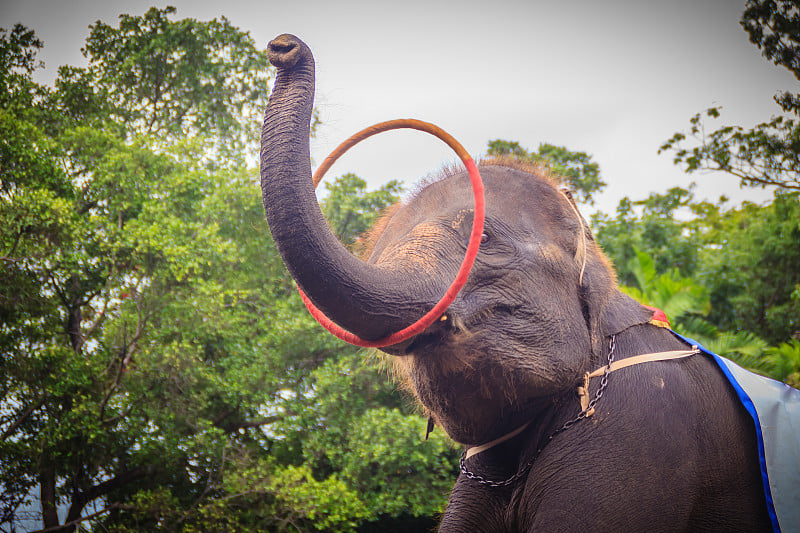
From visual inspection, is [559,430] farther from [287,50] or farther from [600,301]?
[287,50]

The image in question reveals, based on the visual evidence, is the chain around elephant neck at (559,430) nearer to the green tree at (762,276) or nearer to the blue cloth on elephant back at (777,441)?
the blue cloth on elephant back at (777,441)

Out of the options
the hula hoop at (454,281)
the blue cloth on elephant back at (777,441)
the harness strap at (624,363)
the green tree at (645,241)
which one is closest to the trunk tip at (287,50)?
the hula hoop at (454,281)

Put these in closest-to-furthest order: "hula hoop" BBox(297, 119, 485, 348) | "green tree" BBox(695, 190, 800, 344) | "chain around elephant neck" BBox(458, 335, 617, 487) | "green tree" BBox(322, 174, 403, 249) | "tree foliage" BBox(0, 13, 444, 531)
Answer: "hula hoop" BBox(297, 119, 485, 348), "chain around elephant neck" BBox(458, 335, 617, 487), "tree foliage" BBox(0, 13, 444, 531), "green tree" BBox(322, 174, 403, 249), "green tree" BBox(695, 190, 800, 344)

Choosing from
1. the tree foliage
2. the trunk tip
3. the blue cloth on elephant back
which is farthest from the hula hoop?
the tree foliage

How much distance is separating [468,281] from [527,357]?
30 centimetres

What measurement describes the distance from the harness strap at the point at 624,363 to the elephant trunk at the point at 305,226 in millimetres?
736

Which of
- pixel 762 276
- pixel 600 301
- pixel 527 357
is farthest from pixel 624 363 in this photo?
pixel 762 276

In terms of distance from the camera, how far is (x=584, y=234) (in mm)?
2297

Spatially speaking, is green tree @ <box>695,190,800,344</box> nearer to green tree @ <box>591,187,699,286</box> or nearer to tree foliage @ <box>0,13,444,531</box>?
green tree @ <box>591,187,699,286</box>

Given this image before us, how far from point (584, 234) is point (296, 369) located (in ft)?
24.2

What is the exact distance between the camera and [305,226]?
1.60 metres

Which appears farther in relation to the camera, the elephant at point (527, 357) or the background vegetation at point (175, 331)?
the background vegetation at point (175, 331)

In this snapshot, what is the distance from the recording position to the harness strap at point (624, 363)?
2094mm

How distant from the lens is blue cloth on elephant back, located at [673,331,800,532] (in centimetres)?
211
